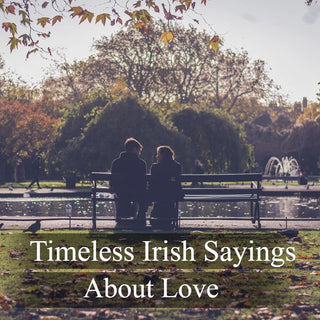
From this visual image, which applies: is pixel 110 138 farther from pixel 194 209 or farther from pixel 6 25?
pixel 6 25

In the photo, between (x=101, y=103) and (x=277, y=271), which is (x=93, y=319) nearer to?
(x=277, y=271)

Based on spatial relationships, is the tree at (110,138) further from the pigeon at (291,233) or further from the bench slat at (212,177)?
the pigeon at (291,233)

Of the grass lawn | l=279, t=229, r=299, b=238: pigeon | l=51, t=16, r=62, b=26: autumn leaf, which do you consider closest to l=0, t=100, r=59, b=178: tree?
l=279, t=229, r=299, b=238: pigeon

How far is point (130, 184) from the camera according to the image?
40.1 ft

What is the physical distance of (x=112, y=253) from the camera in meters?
9.17

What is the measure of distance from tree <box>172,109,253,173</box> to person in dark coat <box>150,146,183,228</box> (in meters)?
25.7

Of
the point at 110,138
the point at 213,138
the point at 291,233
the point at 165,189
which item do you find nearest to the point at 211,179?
the point at 165,189

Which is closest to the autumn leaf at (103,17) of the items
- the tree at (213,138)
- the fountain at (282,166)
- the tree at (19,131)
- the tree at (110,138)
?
the tree at (110,138)

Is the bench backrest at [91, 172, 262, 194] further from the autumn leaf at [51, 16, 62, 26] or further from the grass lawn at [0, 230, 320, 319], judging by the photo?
the autumn leaf at [51, 16, 62, 26]

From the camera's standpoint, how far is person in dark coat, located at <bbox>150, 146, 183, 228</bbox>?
1212 cm

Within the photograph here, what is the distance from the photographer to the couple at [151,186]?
12.1m

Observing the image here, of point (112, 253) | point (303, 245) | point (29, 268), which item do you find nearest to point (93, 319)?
point (29, 268)

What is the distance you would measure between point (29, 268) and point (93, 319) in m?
2.59

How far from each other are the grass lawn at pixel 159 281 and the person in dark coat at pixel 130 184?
1.78m
